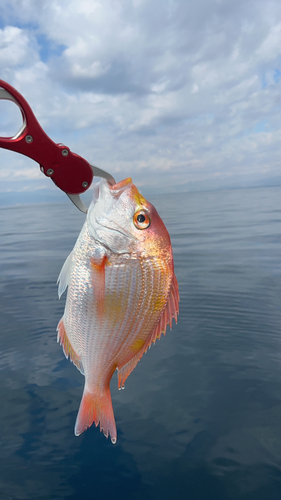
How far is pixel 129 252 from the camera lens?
2051 millimetres

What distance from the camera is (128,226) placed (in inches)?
81.0

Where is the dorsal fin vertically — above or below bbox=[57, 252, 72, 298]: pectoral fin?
below

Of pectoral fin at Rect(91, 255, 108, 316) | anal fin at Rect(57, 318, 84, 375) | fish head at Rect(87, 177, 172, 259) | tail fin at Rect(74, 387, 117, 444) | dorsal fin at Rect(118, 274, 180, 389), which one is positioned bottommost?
tail fin at Rect(74, 387, 117, 444)

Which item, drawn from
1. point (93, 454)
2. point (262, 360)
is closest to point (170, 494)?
point (93, 454)

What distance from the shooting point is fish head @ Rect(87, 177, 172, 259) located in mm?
2045

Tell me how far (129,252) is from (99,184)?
0.52m

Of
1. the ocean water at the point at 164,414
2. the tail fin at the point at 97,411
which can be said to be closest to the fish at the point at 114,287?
the tail fin at the point at 97,411

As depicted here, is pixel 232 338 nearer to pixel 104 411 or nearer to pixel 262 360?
pixel 262 360

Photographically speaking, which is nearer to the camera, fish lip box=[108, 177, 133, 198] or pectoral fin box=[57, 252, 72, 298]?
fish lip box=[108, 177, 133, 198]

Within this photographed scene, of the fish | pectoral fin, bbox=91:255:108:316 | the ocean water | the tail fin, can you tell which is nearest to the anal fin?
the fish

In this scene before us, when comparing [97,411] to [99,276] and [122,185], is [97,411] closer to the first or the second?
[99,276]

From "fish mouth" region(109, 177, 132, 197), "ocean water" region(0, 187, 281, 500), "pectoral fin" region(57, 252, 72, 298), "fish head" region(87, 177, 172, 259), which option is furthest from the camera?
"ocean water" region(0, 187, 281, 500)

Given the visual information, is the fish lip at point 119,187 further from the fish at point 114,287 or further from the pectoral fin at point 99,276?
the pectoral fin at point 99,276

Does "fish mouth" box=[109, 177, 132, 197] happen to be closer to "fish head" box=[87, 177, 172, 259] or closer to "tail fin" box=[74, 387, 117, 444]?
"fish head" box=[87, 177, 172, 259]
